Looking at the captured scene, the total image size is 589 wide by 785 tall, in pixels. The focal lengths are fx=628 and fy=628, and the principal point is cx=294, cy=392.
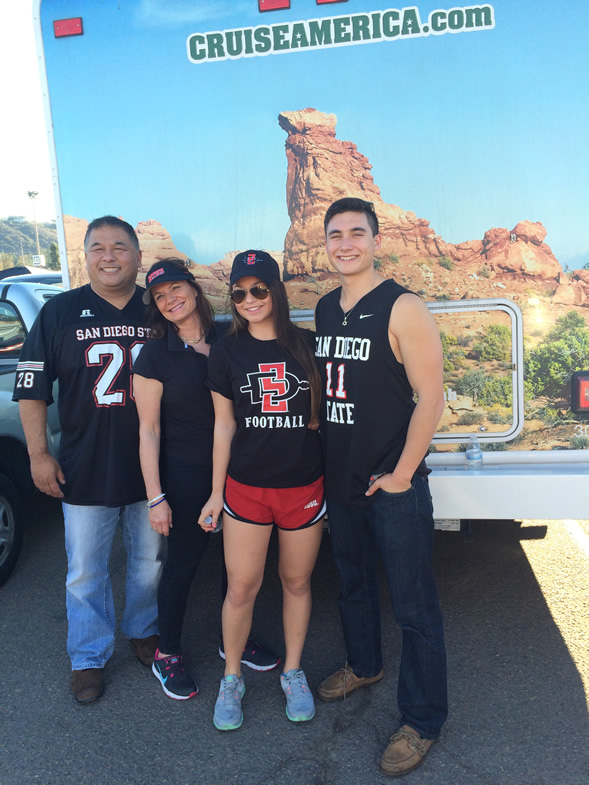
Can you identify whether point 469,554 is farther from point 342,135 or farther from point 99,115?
point 99,115

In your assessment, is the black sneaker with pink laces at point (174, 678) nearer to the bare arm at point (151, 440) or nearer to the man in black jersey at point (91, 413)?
the man in black jersey at point (91, 413)

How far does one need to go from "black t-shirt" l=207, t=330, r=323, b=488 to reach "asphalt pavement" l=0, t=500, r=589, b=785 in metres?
1.05

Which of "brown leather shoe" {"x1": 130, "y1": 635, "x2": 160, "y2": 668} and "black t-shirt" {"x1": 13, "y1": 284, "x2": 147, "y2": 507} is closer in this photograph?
"black t-shirt" {"x1": 13, "y1": 284, "x2": 147, "y2": 507}

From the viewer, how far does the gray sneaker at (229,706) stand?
256 cm

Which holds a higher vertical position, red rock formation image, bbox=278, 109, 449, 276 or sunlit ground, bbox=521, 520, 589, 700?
red rock formation image, bbox=278, 109, 449, 276

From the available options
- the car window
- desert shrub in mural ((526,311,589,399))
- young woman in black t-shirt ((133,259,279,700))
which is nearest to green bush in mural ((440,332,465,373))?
desert shrub in mural ((526,311,589,399))

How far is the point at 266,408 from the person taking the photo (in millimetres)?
2371

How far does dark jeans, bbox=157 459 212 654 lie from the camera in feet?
8.64

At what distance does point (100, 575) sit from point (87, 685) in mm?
479

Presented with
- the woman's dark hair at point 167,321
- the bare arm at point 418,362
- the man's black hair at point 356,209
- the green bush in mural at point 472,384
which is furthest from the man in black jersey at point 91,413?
the green bush in mural at point 472,384

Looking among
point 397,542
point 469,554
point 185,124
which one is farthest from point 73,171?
point 469,554

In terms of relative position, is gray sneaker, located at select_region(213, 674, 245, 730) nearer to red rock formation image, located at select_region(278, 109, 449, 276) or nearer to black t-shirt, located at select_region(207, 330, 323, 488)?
black t-shirt, located at select_region(207, 330, 323, 488)

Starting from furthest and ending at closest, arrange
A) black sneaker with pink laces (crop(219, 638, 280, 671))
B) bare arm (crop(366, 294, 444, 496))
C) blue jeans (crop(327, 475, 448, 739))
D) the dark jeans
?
1. black sneaker with pink laces (crop(219, 638, 280, 671))
2. the dark jeans
3. blue jeans (crop(327, 475, 448, 739))
4. bare arm (crop(366, 294, 444, 496))

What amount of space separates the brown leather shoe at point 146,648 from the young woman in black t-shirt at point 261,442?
24.2 inches
